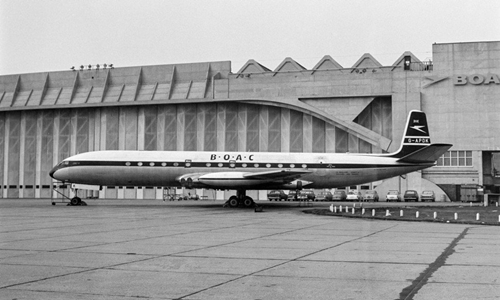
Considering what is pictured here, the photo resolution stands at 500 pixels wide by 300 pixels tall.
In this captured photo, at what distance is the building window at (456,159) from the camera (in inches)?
2355

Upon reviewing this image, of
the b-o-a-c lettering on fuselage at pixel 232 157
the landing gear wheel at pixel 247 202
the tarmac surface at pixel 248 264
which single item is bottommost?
the landing gear wheel at pixel 247 202

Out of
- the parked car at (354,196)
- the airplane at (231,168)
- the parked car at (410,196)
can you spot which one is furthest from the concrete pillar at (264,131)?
the airplane at (231,168)

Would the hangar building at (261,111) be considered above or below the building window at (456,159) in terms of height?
above

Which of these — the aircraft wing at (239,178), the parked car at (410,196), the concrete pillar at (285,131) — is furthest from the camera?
the concrete pillar at (285,131)

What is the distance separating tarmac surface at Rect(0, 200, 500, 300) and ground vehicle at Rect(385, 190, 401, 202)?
3819 centimetres

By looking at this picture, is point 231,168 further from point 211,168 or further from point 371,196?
point 371,196

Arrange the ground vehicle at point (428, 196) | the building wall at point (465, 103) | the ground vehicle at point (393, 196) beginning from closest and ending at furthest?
the ground vehicle at point (393, 196)
the ground vehicle at point (428, 196)
the building wall at point (465, 103)

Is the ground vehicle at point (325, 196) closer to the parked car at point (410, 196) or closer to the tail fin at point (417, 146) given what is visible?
the parked car at point (410, 196)

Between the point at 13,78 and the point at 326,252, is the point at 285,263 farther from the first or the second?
the point at 13,78

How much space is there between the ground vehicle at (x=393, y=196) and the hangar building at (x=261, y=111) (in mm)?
2926

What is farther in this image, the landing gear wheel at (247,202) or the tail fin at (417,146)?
the tail fin at (417,146)

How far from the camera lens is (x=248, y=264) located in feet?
36.4

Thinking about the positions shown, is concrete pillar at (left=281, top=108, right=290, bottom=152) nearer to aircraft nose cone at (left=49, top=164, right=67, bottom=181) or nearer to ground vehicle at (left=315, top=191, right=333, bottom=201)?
ground vehicle at (left=315, top=191, right=333, bottom=201)

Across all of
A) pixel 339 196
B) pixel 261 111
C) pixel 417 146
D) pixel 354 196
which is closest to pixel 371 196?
pixel 354 196
